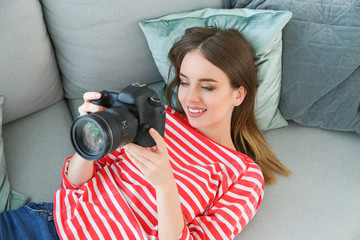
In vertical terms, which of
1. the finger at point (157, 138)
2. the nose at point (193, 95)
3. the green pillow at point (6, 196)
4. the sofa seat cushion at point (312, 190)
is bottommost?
the sofa seat cushion at point (312, 190)

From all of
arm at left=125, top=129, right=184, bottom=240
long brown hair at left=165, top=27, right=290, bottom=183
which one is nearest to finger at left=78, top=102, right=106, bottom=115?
arm at left=125, top=129, right=184, bottom=240

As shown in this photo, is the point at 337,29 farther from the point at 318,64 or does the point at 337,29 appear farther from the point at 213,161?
the point at 213,161

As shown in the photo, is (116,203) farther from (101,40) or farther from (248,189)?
(101,40)

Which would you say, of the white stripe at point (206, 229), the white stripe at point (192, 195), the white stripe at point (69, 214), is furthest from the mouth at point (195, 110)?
the white stripe at point (69, 214)

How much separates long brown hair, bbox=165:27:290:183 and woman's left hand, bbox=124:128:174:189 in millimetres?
367

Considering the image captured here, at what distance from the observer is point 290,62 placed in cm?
130

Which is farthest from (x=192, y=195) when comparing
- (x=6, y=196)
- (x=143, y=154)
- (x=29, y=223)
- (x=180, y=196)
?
(x=6, y=196)

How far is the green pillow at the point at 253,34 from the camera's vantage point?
1214 mm

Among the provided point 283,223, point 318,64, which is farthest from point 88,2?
point 283,223

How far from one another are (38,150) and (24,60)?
32 centimetres

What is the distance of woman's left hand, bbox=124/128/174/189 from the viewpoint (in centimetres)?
79

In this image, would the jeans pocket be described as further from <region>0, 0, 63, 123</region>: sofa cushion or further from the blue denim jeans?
<region>0, 0, 63, 123</region>: sofa cushion

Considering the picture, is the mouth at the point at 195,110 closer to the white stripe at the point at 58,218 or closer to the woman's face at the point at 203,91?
the woman's face at the point at 203,91

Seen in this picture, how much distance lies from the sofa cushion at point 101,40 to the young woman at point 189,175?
0.21 metres
